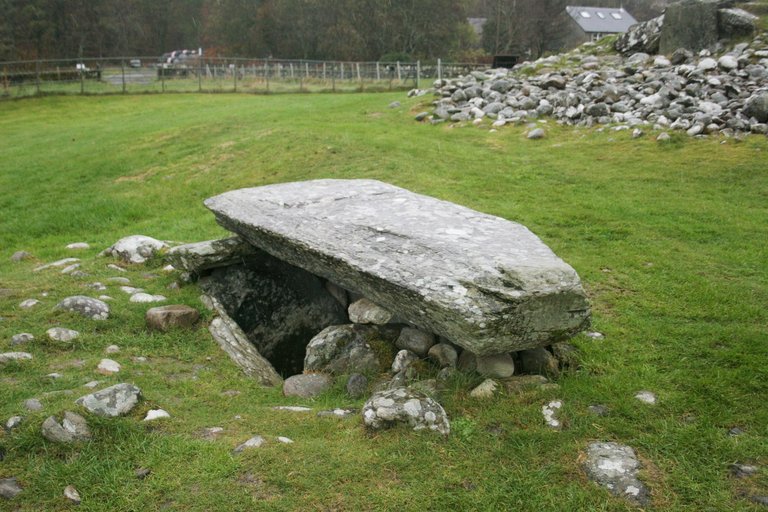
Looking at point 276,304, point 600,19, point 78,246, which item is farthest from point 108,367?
point 600,19

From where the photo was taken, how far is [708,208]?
32.2 feet

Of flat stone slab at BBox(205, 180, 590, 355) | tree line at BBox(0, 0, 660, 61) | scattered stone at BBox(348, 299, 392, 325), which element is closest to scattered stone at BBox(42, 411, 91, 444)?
flat stone slab at BBox(205, 180, 590, 355)

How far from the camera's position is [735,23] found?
59.8 ft

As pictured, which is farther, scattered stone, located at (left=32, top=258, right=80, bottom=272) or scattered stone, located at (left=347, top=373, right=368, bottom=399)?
scattered stone, located at (left=32, top=258, right=80, bottom=272)

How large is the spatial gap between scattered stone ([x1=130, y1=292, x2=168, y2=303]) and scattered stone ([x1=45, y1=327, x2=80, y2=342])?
1.04 m

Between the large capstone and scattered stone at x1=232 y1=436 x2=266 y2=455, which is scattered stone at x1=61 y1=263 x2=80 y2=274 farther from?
scattered stone at x1=232 y1=436 x2=266 y2=455

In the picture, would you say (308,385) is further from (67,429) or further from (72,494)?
(72,494)

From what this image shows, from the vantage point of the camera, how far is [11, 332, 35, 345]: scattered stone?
227 inches

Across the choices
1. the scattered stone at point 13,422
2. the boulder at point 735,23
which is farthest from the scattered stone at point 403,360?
the boulder at point 735,23

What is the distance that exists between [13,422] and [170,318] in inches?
89.3

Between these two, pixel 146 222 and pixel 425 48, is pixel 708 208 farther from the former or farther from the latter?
pixel 425 48

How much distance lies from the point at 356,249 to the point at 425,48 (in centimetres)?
5484

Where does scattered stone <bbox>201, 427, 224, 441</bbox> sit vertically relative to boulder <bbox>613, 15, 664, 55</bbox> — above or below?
below

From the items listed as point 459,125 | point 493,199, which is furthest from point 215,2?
point 493,199
